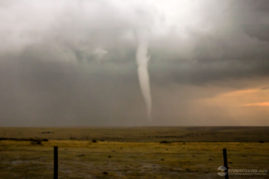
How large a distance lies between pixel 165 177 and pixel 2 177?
9.57 m

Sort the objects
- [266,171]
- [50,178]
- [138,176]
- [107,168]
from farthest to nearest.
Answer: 1. [107,168]
2. [266,171]
3. [138,176]
4. [50,178]

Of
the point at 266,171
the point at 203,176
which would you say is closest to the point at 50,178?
the point at 203,176

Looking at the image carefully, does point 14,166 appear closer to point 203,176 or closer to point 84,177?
point 84,177

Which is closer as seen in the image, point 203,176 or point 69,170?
point 203,176

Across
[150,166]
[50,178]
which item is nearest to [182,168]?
[150,166]

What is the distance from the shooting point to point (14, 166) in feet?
61.4

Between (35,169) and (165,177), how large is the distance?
8848 millimetres

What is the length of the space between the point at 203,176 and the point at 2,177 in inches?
468

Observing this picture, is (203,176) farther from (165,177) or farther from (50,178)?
(50,178)

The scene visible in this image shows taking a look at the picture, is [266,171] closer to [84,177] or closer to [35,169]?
[84,177]

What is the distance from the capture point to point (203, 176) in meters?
15.6

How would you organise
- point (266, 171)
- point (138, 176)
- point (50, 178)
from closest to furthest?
point (50, 178) → point (138, 176) → point (266, 171)

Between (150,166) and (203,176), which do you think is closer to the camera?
(203,176)

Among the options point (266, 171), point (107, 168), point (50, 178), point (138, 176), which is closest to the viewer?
point (50, 178)
